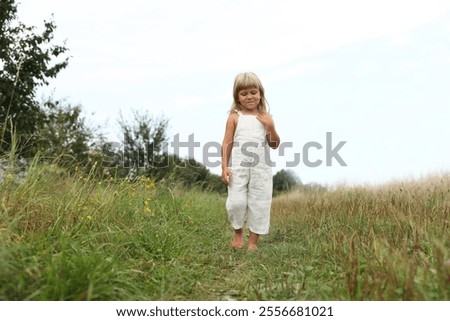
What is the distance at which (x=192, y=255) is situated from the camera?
4508 mm

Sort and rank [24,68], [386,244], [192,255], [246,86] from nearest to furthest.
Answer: [386,244], [192,255], [246,86], [24,68]

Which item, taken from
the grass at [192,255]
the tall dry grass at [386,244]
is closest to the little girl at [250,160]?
the grass at [192,255]

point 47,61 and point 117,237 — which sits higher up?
point 47,61

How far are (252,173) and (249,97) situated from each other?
0.83 m

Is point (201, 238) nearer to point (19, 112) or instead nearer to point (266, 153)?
point (266, 153)

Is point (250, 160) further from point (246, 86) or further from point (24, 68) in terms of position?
point (24, 68)

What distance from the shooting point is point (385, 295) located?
104 inches

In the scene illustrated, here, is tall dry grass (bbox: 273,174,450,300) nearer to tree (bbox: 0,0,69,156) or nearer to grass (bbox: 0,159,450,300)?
grass (bbox: 0,159,450,300)

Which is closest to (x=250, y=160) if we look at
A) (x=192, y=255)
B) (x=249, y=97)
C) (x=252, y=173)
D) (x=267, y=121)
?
(x=252, y=173)

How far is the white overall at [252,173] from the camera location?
214 inches
